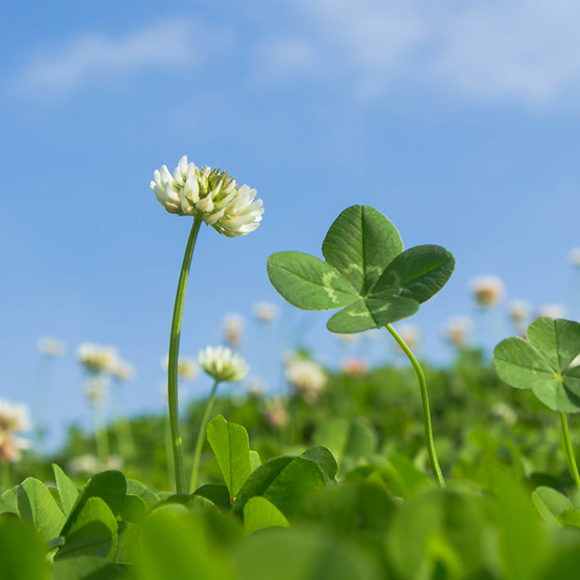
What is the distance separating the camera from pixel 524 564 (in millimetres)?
346

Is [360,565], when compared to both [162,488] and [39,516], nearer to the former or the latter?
[39,516]

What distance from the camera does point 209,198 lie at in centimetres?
82

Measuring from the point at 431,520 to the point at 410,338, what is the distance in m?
4.96

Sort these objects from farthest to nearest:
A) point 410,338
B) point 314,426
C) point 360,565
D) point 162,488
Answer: point 410,338 < point 314,426 < point 162,488 < point 360,565

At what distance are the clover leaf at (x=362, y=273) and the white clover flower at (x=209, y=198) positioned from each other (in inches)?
7.1

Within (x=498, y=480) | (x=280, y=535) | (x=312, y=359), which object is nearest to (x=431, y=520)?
(x=498, y=480)

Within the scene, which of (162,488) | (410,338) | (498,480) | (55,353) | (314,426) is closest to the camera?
(498,480)

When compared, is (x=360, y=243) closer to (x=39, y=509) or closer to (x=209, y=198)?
(x=209, y=198)

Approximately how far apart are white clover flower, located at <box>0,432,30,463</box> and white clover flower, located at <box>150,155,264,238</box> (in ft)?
7.08

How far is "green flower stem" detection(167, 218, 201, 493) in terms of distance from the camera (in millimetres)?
721

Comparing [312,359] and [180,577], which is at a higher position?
[312,359]

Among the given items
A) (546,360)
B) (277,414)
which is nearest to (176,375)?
(546,360)

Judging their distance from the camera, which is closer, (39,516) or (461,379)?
(39,516)

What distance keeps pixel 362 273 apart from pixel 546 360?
258 millimetres
